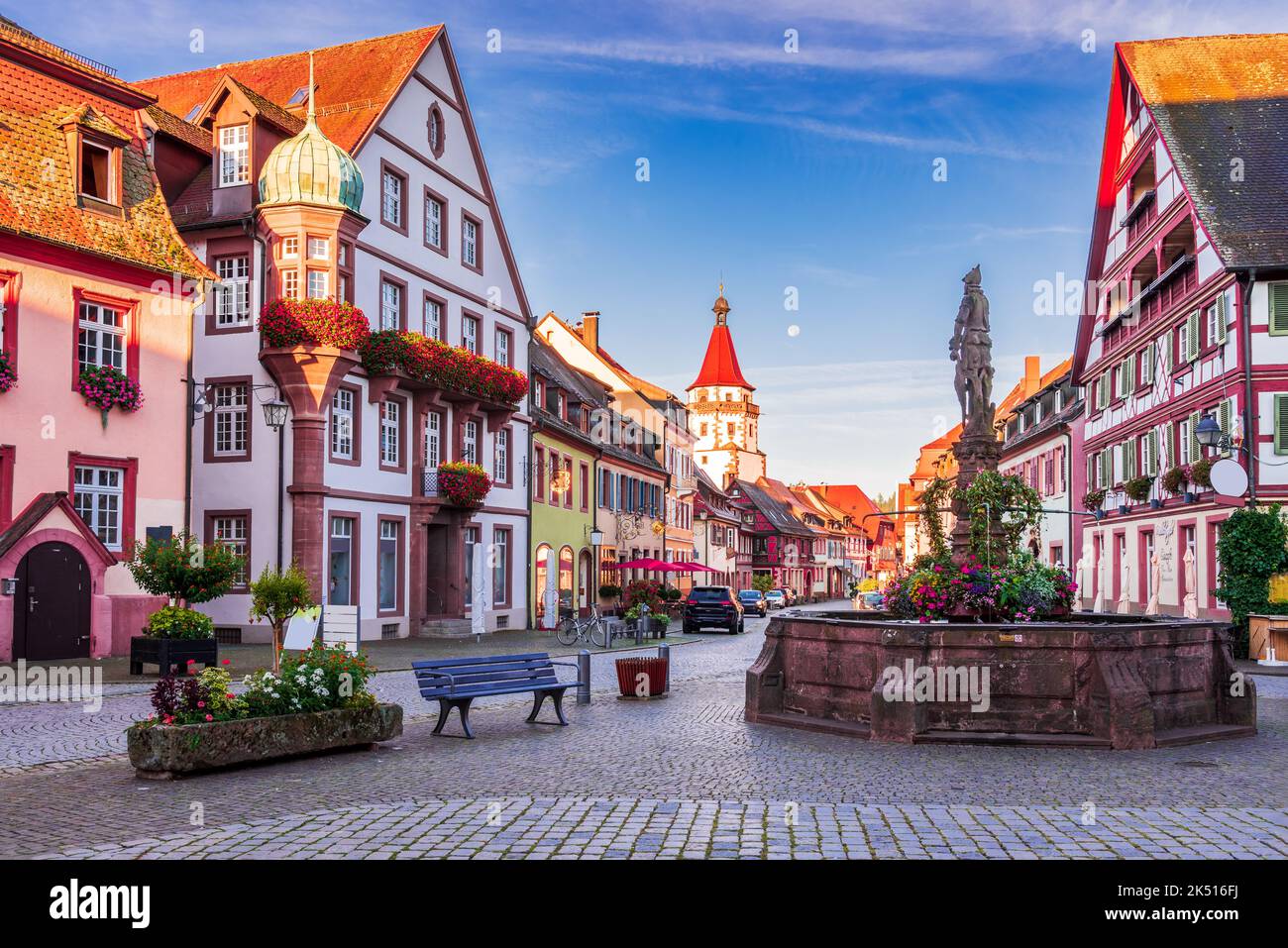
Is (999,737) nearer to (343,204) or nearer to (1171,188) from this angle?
(343,204)

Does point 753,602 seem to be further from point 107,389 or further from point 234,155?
point 107,389

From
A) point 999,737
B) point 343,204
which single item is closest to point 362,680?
point 999,737

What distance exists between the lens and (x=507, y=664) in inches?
539

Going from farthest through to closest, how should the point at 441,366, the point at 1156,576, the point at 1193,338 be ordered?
the point at 1156,576 → the point at 1193,338 → the point at 441,366

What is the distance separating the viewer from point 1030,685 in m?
11.9

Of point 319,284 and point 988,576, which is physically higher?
point 319,284

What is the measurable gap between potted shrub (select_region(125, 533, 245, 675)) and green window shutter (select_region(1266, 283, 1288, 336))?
2277 cm

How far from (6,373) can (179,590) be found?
4832 millimetres

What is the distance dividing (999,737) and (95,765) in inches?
324

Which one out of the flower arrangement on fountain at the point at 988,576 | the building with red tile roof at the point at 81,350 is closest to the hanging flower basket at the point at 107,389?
the building with red tile roof at the point at 81,350

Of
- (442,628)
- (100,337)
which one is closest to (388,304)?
(442,628)

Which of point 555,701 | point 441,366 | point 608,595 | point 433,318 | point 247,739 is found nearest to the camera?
point 247,739

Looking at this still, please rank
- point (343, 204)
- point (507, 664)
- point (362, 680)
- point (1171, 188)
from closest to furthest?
point (362, 680)
point (507, 664)
point (343, 204)
point (1171, 188)

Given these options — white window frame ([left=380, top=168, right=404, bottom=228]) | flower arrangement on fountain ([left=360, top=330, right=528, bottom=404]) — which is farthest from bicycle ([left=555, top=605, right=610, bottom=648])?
white window frame ([left=380, top=168, right=404, bottom=228])
